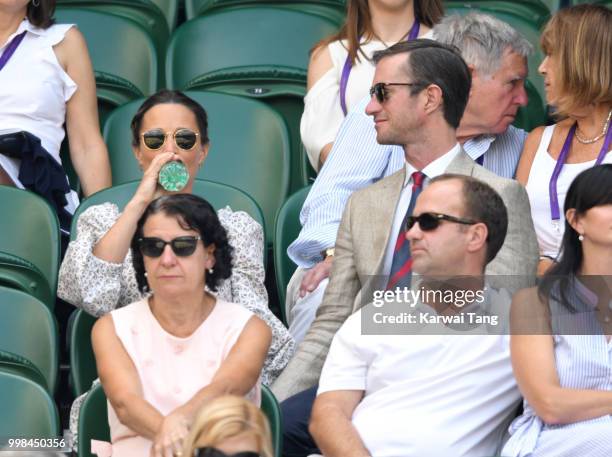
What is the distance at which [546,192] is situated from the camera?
4.93 meters

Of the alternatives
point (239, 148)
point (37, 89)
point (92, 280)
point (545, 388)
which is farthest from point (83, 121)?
point (545, 388)

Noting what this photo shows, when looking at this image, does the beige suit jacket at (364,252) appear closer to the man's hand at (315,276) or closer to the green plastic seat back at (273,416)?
the man's hand at (315,276)

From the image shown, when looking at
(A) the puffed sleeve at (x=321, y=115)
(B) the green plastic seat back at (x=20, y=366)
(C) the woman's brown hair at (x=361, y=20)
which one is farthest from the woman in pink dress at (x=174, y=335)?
(C) the woman's brown hair at (x=361, y=20)

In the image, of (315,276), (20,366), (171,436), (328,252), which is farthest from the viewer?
(328,252)

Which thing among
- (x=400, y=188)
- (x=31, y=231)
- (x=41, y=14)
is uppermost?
(x=41, y=14)

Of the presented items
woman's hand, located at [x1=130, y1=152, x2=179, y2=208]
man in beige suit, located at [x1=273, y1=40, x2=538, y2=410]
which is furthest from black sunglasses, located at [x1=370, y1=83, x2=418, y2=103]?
woman's hand, located at [x1=130, y1=152, x2=179, y2=208]

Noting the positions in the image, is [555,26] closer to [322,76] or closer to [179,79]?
[322,76]

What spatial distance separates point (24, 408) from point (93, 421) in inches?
7.4

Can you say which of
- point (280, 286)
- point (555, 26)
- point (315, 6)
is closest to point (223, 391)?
point (280, 286)

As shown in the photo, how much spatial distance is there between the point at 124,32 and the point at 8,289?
6.17 feet

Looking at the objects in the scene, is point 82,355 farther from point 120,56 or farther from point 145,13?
point 145,13

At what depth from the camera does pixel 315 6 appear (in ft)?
21.2

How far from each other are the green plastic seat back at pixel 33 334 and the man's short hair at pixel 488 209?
4.00 feet

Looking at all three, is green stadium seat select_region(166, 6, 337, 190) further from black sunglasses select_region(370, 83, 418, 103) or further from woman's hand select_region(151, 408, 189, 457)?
woman's hand select_region(151, 408, 189, 457)
